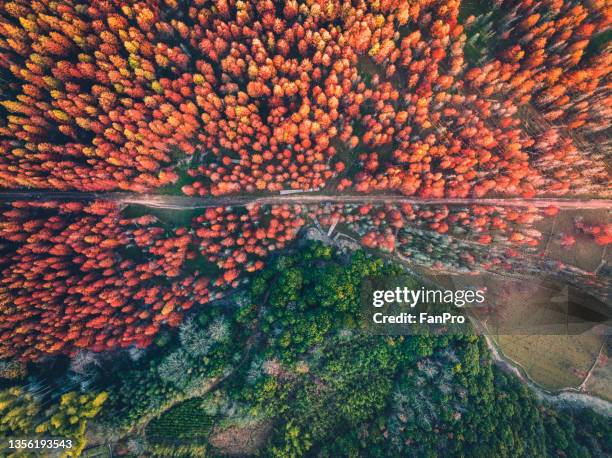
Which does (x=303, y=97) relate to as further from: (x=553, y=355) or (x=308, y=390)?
(x=553, y=355)

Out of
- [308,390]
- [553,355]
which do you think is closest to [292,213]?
[308,390]

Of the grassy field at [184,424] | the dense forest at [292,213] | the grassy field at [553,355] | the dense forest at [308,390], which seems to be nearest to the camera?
the dense forest at [308,390]

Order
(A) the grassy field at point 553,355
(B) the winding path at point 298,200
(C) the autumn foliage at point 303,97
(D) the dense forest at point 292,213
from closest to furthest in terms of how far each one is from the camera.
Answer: (D) the dense forest at point 292,213 → (C) the autumn foliage at point 303,97 → (A) the grassy field at point 553,355 → (B) the winding path at point 298,200

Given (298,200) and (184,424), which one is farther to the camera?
(298,200)

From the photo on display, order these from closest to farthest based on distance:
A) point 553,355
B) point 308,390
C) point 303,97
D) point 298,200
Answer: point 308,390, point 303,97, point 553,355, point 298,200

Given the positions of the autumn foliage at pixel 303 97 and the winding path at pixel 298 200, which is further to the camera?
the winding path at pixel 298 200

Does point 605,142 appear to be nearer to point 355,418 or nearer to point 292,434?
point 355,418

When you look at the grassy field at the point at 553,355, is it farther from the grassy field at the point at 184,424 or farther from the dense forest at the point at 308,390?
the grassy field at the point at 184,424

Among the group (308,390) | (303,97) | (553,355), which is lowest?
(553,355)

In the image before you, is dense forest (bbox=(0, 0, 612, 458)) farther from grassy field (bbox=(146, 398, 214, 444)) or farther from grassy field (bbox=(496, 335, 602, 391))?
grassy field (bbox=(496, 335, 602, 391))

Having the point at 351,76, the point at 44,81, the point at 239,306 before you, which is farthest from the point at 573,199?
the point at 44,81

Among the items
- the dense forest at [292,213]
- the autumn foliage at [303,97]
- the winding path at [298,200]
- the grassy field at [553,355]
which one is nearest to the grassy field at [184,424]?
the dense forest at [292,213]

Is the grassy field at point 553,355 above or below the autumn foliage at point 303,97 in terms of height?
below
